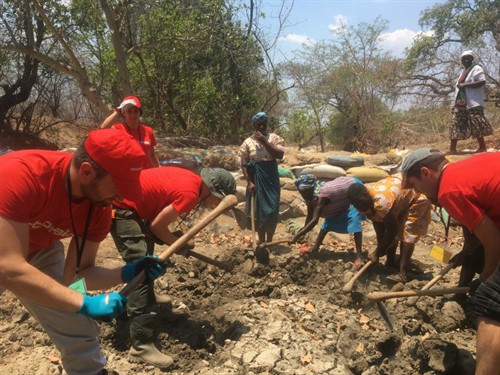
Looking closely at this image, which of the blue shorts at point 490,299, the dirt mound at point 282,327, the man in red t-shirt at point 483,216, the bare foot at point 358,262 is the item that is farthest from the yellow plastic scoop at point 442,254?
the blue shorts at point 490,299

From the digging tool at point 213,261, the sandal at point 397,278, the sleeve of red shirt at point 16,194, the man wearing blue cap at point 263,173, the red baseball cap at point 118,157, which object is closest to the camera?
the sleeve of red shirt at point 16,194

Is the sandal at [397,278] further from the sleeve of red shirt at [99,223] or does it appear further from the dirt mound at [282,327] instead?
the sleeve of red shirt at [99,223]

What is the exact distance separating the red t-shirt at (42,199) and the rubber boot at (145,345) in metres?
0.90

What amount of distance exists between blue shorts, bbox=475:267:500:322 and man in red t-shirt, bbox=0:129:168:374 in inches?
68.1

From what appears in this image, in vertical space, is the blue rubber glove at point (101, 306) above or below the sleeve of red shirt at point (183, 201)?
below

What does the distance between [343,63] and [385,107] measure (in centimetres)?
255

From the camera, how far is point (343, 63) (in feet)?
56.7

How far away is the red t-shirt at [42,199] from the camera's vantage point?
1738 millimetres

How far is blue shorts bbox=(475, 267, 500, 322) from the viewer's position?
6.85 feet

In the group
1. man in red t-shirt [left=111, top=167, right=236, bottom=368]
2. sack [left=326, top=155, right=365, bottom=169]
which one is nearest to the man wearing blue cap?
man in red t-shirt [left=111, top=167, right=236, bottom=368]

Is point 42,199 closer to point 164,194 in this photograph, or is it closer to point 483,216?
→ point 164,194

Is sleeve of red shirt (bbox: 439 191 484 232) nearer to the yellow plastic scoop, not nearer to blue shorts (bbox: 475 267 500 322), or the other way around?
blue shorts (bbox: 475 267 500 322)

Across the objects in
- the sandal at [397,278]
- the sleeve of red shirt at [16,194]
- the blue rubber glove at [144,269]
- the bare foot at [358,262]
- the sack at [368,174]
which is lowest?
the sandal at [397,278]

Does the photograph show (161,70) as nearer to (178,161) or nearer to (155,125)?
(155,125)
